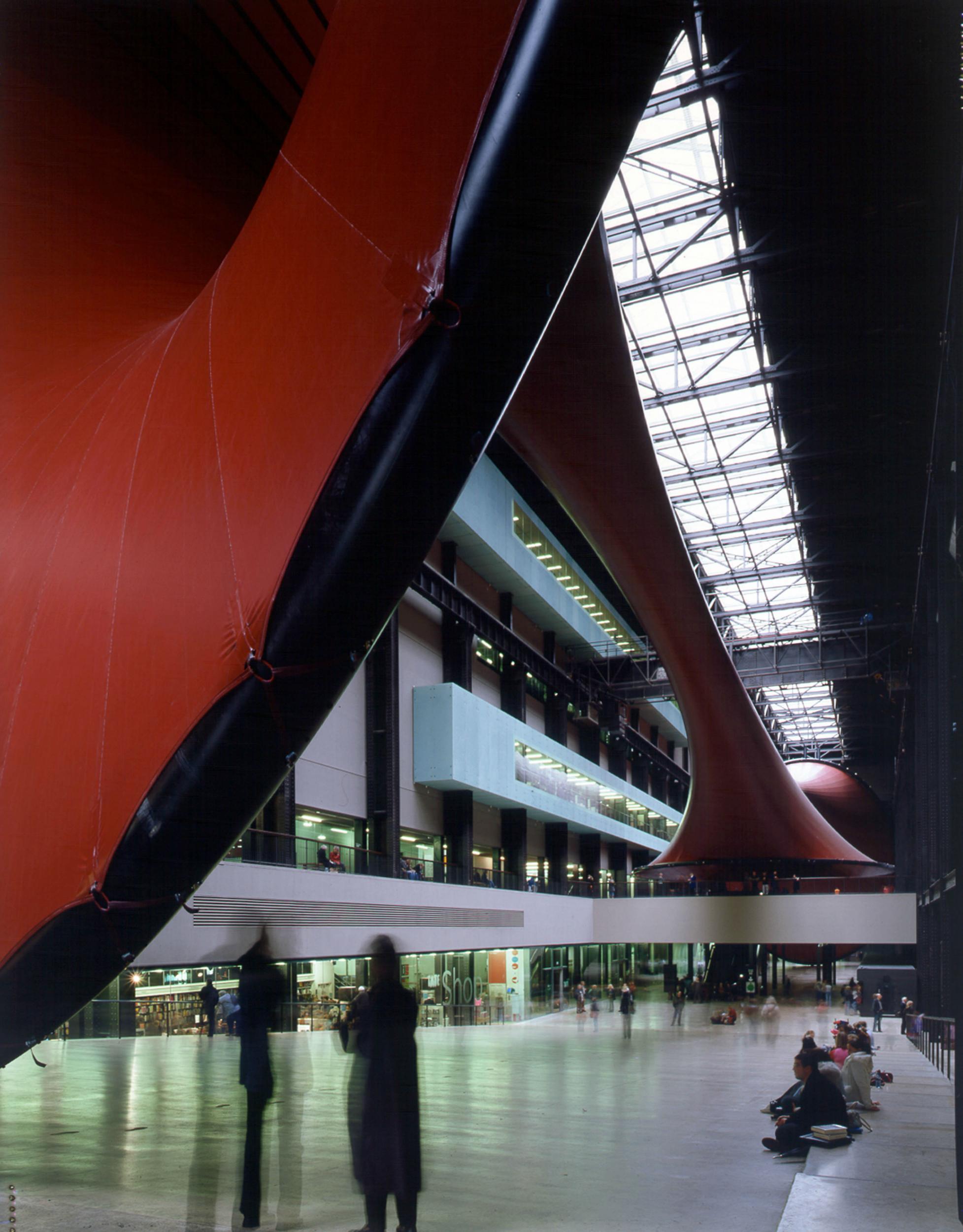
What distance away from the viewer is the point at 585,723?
1821 inches

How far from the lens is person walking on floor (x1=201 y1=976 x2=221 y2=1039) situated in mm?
18922

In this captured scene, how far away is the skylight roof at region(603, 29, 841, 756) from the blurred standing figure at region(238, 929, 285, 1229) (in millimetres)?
10797

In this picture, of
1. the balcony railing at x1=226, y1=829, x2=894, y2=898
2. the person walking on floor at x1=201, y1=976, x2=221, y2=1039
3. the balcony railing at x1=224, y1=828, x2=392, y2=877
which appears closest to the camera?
the balcony railing at x1=224, y1=828, x2=392, y2=877

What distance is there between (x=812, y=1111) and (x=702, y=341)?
18.6 m

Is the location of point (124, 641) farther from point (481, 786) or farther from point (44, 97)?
point (481, 786)

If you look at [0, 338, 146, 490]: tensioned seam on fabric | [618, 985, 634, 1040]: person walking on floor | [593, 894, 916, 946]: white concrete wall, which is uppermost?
[0, 338, 146, 490]: tensioned seam on fabric

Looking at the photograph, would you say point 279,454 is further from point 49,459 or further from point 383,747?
point 383,747

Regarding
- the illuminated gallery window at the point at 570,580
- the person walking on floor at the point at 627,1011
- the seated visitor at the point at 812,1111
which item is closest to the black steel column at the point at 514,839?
the illuminated gallery window at the point at 570,580

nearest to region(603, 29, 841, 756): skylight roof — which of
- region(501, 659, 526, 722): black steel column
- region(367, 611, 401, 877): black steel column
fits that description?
region(501, 659, 526, 722): black steel column

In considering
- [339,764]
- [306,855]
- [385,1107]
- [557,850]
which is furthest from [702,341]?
[557,850]

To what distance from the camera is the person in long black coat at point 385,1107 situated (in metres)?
4.52

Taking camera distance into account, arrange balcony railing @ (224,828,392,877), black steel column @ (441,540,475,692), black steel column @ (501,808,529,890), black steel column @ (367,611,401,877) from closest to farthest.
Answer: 1. balcony railing @ (224,828,392,877)
2. black steel column @ (367,611,401,877)
3. black steel column @ (441,540,475,692)
4. black steel column @ (501,808,529,890)

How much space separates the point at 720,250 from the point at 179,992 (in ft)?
61.0

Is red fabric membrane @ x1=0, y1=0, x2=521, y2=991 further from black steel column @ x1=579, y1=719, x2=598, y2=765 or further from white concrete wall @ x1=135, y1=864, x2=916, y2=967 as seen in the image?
black steel column @ x1=579, y1=719, x2=598, y2=765
